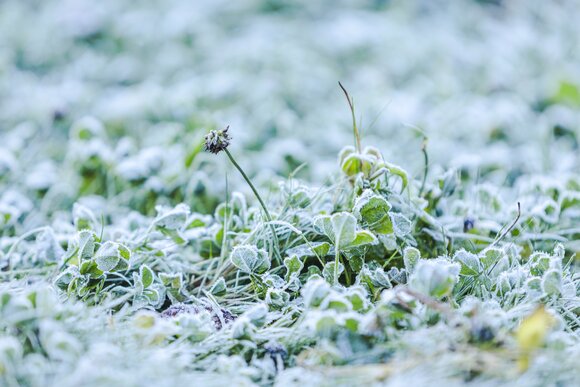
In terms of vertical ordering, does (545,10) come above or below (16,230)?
above

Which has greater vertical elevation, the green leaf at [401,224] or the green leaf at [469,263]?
the green leaf at [401,224]

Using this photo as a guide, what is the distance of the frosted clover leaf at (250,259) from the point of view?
108 cm

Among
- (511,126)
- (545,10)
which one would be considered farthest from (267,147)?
(545,10)

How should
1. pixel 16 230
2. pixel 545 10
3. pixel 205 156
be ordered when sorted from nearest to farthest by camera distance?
pixel 16 230, pixel 205 156, pixel 545 10

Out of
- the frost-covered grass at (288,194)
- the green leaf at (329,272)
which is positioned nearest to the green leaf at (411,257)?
the frost-covered grass at (288,194)

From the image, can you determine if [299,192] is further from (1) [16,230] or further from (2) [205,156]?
(1) [16,230]

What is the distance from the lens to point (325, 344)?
0.88 metres

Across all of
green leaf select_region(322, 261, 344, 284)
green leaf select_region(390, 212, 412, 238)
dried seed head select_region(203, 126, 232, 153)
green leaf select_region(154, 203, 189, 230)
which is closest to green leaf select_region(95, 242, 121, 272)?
green leaf select_region(154, 203, 189, 230)

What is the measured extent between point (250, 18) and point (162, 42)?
1.41 feet

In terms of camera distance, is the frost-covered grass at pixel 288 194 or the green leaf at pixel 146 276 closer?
the frost-covered grass at pixel 288 194

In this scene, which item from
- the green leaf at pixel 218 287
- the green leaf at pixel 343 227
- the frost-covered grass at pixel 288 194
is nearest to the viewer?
the frost-covered grass at pixel 288 194

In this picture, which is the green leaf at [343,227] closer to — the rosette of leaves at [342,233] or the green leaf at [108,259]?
the rosette of leaves at [342,233]

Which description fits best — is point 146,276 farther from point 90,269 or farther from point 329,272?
point 329,272

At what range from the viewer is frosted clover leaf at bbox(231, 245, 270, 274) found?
1078 mm
